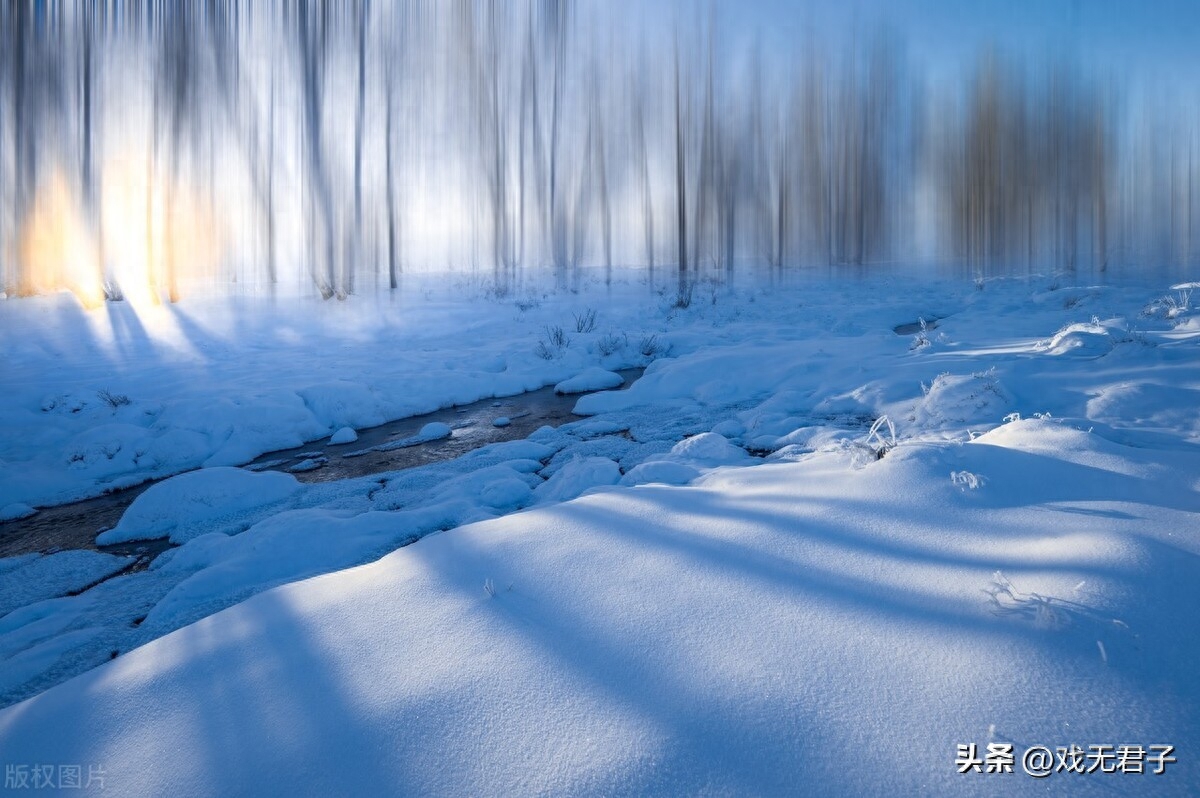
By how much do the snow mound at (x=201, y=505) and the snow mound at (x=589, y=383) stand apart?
11.8 feet

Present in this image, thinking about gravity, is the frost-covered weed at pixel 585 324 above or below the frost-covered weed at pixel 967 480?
above

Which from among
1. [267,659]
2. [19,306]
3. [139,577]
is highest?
[19,306]

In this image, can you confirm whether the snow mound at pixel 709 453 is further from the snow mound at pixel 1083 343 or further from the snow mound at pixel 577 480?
the snow mound at pixel 1083 343

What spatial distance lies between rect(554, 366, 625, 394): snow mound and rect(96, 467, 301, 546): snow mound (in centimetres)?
361

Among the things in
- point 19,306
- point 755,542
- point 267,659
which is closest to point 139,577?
point 267,659

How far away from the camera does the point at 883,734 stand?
90cm

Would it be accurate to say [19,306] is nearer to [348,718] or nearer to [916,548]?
[348,718]

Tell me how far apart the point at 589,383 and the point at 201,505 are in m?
4.45

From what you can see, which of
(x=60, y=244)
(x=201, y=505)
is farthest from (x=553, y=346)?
(x=60, y=244)

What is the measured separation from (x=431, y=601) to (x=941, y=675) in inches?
47.9

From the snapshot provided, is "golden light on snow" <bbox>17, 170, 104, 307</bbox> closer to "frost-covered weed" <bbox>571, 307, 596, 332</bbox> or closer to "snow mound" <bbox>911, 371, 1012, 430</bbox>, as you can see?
"frost-covered weed" <bbox>571, 307, 596, 332</bbox>

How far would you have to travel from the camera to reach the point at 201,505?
375 centimetres

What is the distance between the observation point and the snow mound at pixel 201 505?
3.52 m

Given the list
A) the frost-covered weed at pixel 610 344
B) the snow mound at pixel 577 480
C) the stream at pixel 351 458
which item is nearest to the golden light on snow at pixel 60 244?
the stream at pixel 351 458
